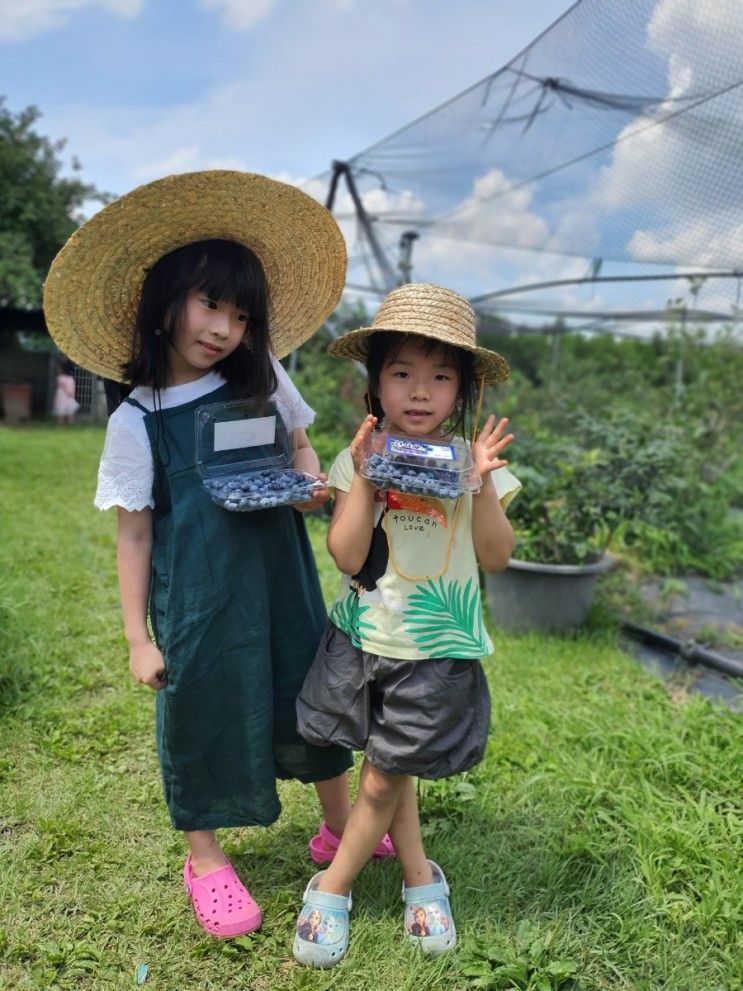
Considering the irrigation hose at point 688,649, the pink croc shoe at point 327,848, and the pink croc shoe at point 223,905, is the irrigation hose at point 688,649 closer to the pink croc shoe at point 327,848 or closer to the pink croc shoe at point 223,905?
the pink croc shoe at point 327,848

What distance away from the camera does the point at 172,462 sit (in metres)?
1.54

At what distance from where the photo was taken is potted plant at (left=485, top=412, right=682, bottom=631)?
10.7 ft

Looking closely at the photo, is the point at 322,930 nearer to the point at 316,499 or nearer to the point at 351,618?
the point at 351,618

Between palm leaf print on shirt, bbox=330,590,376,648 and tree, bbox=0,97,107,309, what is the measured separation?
10133mm

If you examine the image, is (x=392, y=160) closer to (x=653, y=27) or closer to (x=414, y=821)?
(x=653, y=27)

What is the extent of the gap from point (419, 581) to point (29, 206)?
1135cm

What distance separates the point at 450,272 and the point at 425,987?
207 inches

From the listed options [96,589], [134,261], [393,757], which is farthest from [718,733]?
[96,589]

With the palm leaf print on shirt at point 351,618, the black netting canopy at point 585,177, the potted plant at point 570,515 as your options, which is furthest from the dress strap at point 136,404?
the black netting canopy at point 585,177

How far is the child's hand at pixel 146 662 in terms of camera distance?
1558 mm

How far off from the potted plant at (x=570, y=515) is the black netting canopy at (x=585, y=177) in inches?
40.7

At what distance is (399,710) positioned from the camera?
152 centimetres

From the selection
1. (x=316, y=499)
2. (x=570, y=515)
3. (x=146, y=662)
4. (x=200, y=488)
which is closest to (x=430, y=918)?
(x=146, y=662)

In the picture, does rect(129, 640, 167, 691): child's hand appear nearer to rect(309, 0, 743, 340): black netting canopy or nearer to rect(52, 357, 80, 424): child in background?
rect(309, 0, 743, 340): black netting canopy
